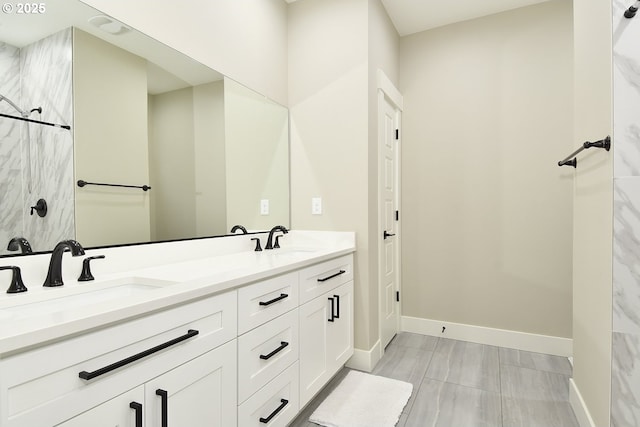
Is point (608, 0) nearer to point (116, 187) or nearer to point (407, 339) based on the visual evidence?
point (116, 187)

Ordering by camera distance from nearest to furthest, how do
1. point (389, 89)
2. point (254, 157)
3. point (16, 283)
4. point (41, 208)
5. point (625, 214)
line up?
point (16, 283) < point (41, 208) < point (625, 214) < point (254, 157) < point (389, 89)

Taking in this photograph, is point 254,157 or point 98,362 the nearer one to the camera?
point 98,362

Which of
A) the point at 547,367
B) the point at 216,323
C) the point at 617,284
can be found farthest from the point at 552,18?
the point at 216,323

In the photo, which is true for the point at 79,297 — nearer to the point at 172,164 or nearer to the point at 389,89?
the point at 172,164

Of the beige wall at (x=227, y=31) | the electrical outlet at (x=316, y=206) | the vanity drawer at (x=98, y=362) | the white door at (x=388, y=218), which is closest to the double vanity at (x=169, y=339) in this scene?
the vanity drawer at (x=98, y=362)

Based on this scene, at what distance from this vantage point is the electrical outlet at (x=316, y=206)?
2598 mm

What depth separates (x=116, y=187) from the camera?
1485 millimetres

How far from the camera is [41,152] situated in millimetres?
1231

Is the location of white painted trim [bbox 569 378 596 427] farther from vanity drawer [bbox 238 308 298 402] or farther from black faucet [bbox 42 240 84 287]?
black faucet [bbox 42 240 84 287]

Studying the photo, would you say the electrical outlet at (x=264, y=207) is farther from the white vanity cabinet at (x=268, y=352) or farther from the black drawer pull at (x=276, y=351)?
the black drawer pull at (x=276, y=351)

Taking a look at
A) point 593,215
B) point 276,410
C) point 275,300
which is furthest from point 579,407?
point 275,300

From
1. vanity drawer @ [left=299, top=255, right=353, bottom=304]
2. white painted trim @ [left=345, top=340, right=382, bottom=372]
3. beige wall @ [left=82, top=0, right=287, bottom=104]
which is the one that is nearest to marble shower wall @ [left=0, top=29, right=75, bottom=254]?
beige wall @ [left=82, top=0, right=287, bottom=104]

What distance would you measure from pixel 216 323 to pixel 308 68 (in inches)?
83.9

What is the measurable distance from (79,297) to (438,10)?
3.19m
